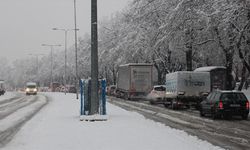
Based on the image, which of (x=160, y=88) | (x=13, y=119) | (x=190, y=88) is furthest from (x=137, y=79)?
(x=13, y=119)

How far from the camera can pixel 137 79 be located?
53344mm

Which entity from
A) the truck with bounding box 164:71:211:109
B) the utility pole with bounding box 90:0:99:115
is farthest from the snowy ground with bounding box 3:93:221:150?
the truck with bounding box 164:71:211:109

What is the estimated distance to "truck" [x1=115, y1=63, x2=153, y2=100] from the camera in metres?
52.7

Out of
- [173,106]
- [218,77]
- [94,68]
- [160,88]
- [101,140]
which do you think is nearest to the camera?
[101,140]

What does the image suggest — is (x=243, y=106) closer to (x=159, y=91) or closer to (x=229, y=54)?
(x=229, y=54)

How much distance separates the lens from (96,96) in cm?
2409

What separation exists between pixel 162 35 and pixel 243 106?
503 inches

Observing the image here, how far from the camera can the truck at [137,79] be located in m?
52.7

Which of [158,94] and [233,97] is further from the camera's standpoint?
[158,94]

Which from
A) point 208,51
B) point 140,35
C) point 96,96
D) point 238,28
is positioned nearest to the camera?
point 96,96

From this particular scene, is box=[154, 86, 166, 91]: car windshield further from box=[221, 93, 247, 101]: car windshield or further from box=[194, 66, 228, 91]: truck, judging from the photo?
box=[221, 93, 247, 101]: car windshield

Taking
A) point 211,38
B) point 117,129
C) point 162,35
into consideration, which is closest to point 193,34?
point 162,35

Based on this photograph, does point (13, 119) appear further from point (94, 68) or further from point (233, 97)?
point (233, 97)

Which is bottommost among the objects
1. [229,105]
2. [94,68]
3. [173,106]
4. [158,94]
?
[173,106]
